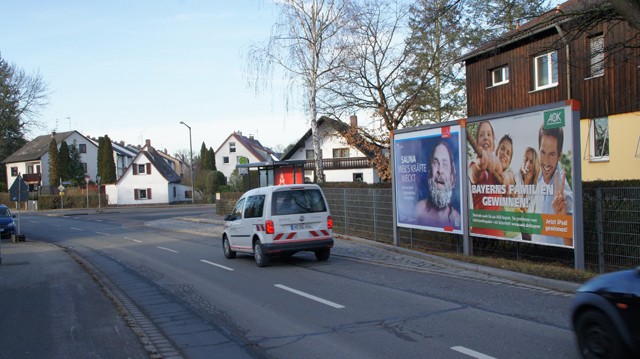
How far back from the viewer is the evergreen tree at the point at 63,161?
79375mm

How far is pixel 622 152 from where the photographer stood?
18219mm

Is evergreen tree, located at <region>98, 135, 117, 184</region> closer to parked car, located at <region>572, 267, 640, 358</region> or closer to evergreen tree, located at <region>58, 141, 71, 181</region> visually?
evergreen tree, located at <region>58, 141, 71, 181</region>

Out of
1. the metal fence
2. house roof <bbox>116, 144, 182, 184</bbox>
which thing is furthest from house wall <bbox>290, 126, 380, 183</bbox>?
the metal fence

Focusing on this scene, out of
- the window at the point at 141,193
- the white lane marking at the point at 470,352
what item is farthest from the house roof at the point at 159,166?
the white lane marking at the point at 470,352

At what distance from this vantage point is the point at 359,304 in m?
8.67

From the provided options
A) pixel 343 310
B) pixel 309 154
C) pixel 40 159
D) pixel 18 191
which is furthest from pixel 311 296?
pixel 40 159

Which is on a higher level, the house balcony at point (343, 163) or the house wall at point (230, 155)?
the house wall at point (230, 155)

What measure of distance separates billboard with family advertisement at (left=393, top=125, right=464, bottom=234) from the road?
123 cm

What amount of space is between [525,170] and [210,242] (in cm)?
1395

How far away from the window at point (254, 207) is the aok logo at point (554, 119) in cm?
674

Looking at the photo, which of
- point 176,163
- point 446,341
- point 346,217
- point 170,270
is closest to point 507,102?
point 346,217

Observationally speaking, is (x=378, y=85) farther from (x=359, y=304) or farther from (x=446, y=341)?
(x=446, y=341)

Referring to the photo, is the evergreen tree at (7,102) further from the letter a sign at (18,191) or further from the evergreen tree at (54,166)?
the evergreen tree at (54,166)

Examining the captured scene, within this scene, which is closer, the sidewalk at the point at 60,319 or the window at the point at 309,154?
the sidewalk at the point at 60,319
